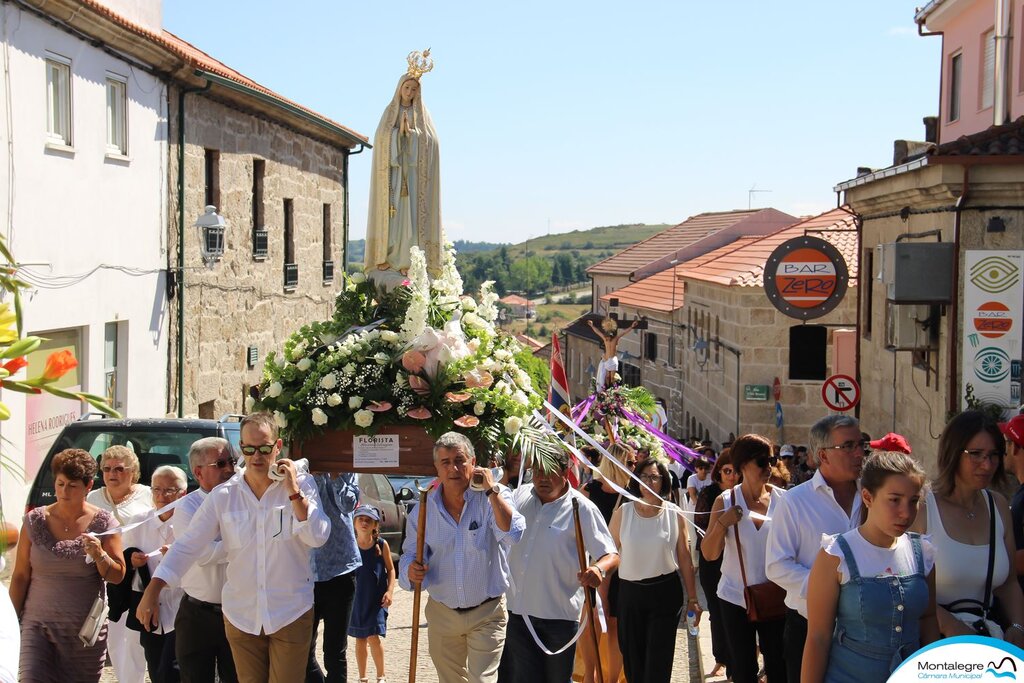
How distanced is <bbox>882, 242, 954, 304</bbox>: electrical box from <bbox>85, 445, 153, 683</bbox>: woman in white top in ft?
33.3

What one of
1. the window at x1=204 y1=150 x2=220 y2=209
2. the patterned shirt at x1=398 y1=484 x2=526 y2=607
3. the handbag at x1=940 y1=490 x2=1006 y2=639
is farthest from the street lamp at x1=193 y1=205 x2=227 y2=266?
the handbag at x1=940 y1=490 x2=1006 y2=639

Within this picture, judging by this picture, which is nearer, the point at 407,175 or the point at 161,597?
the point at 161,597

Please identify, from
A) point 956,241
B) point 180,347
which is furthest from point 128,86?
point 956,241

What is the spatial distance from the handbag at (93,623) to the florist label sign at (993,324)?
11.1 meters

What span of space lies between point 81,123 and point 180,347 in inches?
162

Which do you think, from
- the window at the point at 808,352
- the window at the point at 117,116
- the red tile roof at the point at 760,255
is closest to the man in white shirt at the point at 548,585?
the window at the point at 117,116

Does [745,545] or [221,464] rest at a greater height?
[221,464]

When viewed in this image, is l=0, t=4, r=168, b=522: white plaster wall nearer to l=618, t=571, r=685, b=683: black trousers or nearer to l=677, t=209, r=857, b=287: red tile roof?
l=618, t=571, r=685, b=683: black trousers

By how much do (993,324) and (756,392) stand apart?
13.3m

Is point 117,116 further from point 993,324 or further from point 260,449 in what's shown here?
point 260,449

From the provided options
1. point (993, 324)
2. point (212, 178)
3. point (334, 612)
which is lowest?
point (334, 612)

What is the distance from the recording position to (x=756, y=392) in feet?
92.2

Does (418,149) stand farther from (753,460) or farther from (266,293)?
(266,293)

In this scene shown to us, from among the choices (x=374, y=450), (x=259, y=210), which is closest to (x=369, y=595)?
(x=374, y=450)
